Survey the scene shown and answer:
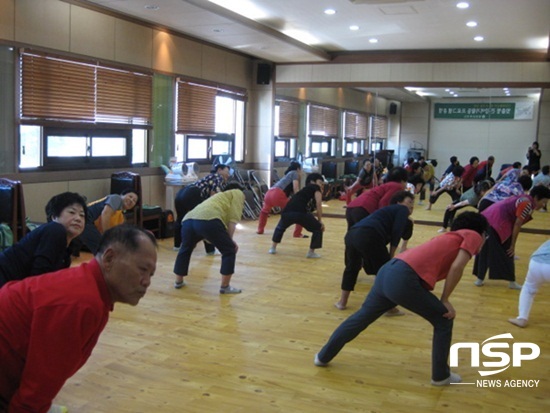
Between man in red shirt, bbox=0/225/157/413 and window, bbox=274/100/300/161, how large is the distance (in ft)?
33.2

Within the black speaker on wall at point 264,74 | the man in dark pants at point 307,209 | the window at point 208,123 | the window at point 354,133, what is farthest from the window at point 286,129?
the man in dark pants at point 307,209

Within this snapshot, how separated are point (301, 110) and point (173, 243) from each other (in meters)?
4.96

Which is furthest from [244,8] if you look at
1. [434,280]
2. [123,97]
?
[434,280]

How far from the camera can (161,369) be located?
11.6 feet

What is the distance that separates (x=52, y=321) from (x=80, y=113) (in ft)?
20.5

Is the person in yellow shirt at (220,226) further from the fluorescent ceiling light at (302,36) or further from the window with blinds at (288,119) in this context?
the window with blinds at (288,119)

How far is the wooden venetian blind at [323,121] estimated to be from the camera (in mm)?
11805

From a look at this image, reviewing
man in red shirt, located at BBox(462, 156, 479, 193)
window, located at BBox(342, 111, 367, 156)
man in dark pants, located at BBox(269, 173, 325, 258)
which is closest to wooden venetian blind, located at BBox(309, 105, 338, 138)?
window, located at BBox(342, 111, 367, 156)

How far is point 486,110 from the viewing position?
9.90 meters

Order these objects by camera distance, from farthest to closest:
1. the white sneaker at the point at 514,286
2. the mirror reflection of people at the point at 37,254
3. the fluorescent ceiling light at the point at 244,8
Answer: the fluorescent ceiling light at the point at 244,8, the white sneaker at the point at 514,286, the mirror reflection of people at the point at 37,254

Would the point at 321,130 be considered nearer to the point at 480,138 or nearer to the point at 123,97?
the point at 480,138

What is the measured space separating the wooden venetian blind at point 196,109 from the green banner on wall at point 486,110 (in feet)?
13.0

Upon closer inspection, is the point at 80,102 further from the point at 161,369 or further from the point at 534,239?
the point at 534,239

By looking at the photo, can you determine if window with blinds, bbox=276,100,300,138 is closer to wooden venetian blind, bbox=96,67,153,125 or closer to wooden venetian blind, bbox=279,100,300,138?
wooden venetian blind, bbox=279,100,300,138
